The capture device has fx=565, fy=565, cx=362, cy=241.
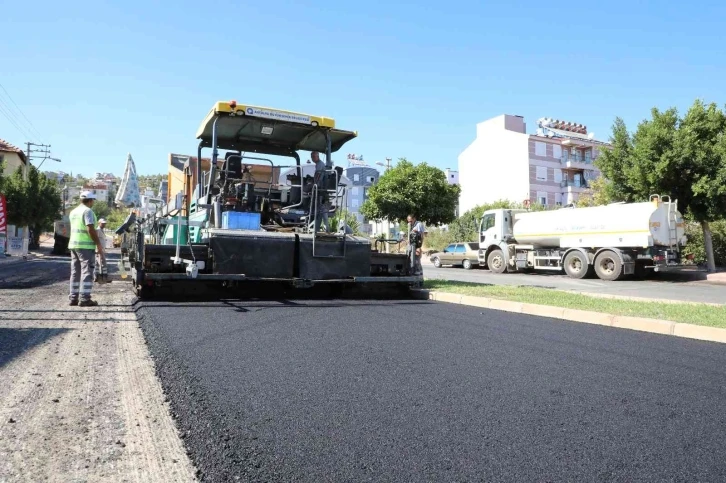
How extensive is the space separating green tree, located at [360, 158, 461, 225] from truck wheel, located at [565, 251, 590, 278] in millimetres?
14703

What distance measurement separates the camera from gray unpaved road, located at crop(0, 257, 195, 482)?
2.60 meters

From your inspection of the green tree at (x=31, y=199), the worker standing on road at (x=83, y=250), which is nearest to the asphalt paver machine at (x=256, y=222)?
the worker standing on road at (x=83, y=250)

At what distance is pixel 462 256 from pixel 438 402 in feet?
72.9

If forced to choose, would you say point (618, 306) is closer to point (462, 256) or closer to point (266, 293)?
point (266, 293)

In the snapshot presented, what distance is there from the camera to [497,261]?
22016 millimetres

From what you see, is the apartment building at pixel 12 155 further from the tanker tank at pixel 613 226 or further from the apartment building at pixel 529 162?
the tanker tank at pixel 613 226

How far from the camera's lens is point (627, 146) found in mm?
20250

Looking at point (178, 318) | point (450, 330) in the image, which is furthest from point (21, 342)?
point (450, 330)

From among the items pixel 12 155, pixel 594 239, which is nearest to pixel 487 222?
pixel 594 239

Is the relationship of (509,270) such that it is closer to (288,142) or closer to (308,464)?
(288,142)

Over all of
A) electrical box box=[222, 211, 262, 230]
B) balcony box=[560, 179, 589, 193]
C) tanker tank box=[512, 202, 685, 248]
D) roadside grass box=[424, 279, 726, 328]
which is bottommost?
roadside grass box=[424, 279, 726, 328]

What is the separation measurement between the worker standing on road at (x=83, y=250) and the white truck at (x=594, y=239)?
1473 centimetres

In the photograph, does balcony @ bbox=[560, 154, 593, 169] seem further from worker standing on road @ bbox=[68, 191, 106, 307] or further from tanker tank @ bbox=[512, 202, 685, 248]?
worker standing on road @ bbox=[68, 191, 106, 307]

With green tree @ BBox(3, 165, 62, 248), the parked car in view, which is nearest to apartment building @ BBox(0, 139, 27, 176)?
green tree @ BBox(3, 165, 62, 248)
